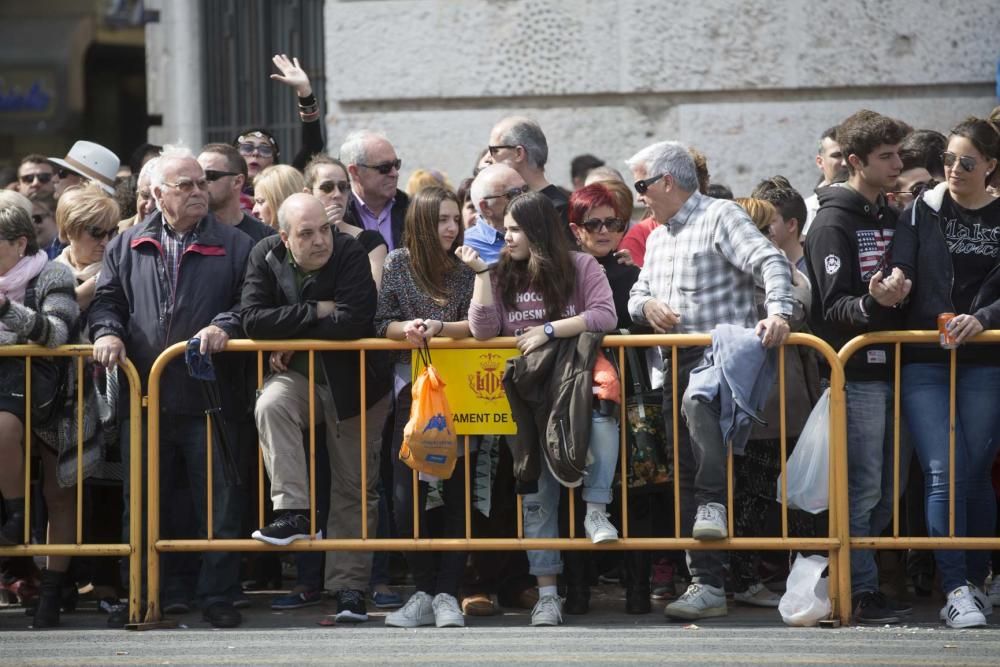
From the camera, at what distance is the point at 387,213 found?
8.18 m

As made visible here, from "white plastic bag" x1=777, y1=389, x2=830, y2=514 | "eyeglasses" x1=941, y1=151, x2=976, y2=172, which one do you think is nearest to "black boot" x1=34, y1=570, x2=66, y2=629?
"white plastic bag" x1=777, y1=389, x2=830, y2=514

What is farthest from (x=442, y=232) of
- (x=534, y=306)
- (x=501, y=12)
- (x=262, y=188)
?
(x=501, y=12)

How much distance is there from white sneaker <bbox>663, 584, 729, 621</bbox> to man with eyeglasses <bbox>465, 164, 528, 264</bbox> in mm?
1669

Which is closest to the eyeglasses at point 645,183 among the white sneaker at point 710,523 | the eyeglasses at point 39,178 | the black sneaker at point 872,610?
the white sneaker at point 710,523

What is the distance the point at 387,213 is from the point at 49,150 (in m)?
7.37

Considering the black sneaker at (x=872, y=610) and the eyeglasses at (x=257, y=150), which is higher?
the eyeglasses at (x=257, y=150)

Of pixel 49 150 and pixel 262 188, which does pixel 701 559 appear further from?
pixel 49 150

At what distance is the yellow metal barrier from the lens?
22.4 feet

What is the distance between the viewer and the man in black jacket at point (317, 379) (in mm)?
7043

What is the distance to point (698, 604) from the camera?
6.98 meters

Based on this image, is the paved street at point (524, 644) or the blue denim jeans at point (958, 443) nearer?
the paved street at point (524, 644)

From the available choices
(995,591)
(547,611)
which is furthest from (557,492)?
(995,591)

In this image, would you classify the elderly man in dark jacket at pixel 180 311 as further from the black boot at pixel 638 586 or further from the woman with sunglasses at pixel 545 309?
the black boot at pixel 638 586

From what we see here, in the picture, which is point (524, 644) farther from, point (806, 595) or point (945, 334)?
point (945, 334)
